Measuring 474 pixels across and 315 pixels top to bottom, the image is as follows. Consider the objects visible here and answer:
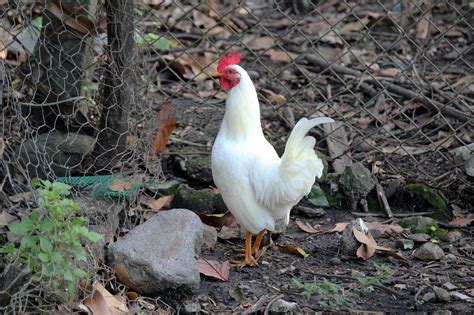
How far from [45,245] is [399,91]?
305 centimetres

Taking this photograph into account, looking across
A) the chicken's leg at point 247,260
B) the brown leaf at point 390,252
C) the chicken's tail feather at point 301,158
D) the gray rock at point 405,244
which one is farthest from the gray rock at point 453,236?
the chicken's leg at point 247,260

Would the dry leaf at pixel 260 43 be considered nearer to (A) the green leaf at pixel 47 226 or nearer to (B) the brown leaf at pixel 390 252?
(B) the brown leaf at pixel 390 252

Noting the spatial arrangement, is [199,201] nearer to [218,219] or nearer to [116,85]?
[218,219]

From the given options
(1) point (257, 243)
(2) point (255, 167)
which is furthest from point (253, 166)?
(1) point (257, 243)

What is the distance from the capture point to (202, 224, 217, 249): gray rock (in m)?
4.44

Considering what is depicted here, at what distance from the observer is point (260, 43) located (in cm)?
663

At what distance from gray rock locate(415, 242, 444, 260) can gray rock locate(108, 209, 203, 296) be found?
3.64ft

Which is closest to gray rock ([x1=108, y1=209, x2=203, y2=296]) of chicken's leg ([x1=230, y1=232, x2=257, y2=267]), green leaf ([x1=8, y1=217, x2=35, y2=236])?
chicken's leg ([x1=230, y1=232, x2=257, y2=267])

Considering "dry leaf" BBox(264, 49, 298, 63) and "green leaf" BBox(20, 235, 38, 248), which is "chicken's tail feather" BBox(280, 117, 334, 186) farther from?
"dry leaf" BBox(264, 49, 298, 63)

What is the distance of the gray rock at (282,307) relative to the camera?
3773mm

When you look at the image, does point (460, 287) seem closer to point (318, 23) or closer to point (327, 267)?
point (327, 267)

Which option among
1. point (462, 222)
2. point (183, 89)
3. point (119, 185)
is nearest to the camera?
point (119, 185)

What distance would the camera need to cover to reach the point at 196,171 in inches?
197

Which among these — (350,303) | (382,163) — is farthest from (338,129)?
(350,303)
